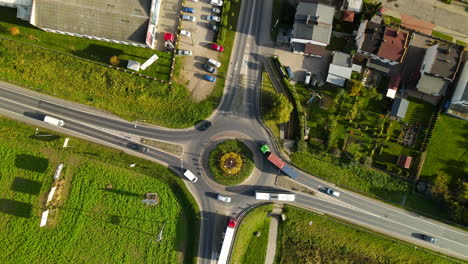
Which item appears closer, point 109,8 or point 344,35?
point 109,8

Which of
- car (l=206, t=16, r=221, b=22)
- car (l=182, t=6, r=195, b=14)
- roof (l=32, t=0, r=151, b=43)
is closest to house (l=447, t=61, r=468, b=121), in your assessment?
car (l=206, t=16, r=221, b=22)

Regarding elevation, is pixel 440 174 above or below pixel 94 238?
above

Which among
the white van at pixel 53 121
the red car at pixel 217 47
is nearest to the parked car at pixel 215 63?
the red car at pixel 217 47

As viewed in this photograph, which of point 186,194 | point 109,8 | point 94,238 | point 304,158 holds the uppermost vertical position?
point 109,8

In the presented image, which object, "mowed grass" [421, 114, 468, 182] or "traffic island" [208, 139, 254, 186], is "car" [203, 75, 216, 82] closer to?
"traffic island" [208, 139, 254, 186]

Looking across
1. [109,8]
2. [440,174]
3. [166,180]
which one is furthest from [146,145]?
[440,174]

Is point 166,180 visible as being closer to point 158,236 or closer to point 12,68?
point 158,236
